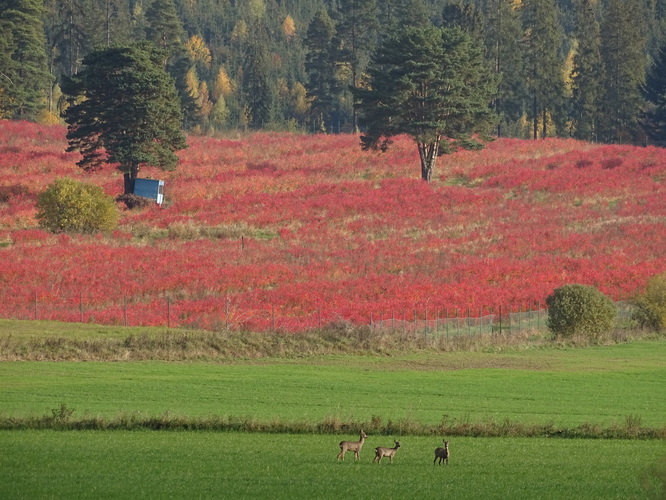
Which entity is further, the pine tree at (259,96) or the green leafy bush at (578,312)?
the pine tree at (259,96)

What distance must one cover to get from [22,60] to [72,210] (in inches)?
2011

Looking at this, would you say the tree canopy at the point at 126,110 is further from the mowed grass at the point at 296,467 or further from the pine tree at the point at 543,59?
the mowed grass at the point at 296,467

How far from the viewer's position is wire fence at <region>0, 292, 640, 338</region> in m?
50.8

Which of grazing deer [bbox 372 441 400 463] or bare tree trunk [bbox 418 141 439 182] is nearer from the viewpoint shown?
grazing deer [bbox 372 441 400 463]

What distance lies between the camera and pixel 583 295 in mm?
51250

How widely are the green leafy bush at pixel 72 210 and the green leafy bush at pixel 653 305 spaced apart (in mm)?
35843

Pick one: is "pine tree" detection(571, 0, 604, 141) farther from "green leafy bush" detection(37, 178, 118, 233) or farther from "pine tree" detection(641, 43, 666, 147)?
"green leafy bush" detection(37, 178, 118, 233)

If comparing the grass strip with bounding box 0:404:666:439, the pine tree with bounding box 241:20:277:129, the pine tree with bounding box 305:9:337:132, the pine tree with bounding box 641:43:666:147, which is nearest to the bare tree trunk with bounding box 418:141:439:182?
the pine tree with bounding box 641:43:666:147

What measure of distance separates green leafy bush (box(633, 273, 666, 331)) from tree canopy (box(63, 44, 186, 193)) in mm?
39574

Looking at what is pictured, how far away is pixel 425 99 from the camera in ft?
310

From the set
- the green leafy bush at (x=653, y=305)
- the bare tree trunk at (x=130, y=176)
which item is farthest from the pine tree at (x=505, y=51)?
the green leafy bush at (x=653, y=305)

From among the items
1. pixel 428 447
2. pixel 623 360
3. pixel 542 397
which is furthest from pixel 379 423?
pixel 623 360

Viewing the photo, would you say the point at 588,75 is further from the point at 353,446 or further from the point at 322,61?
the point at 353,446

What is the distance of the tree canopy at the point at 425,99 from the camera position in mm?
93562
